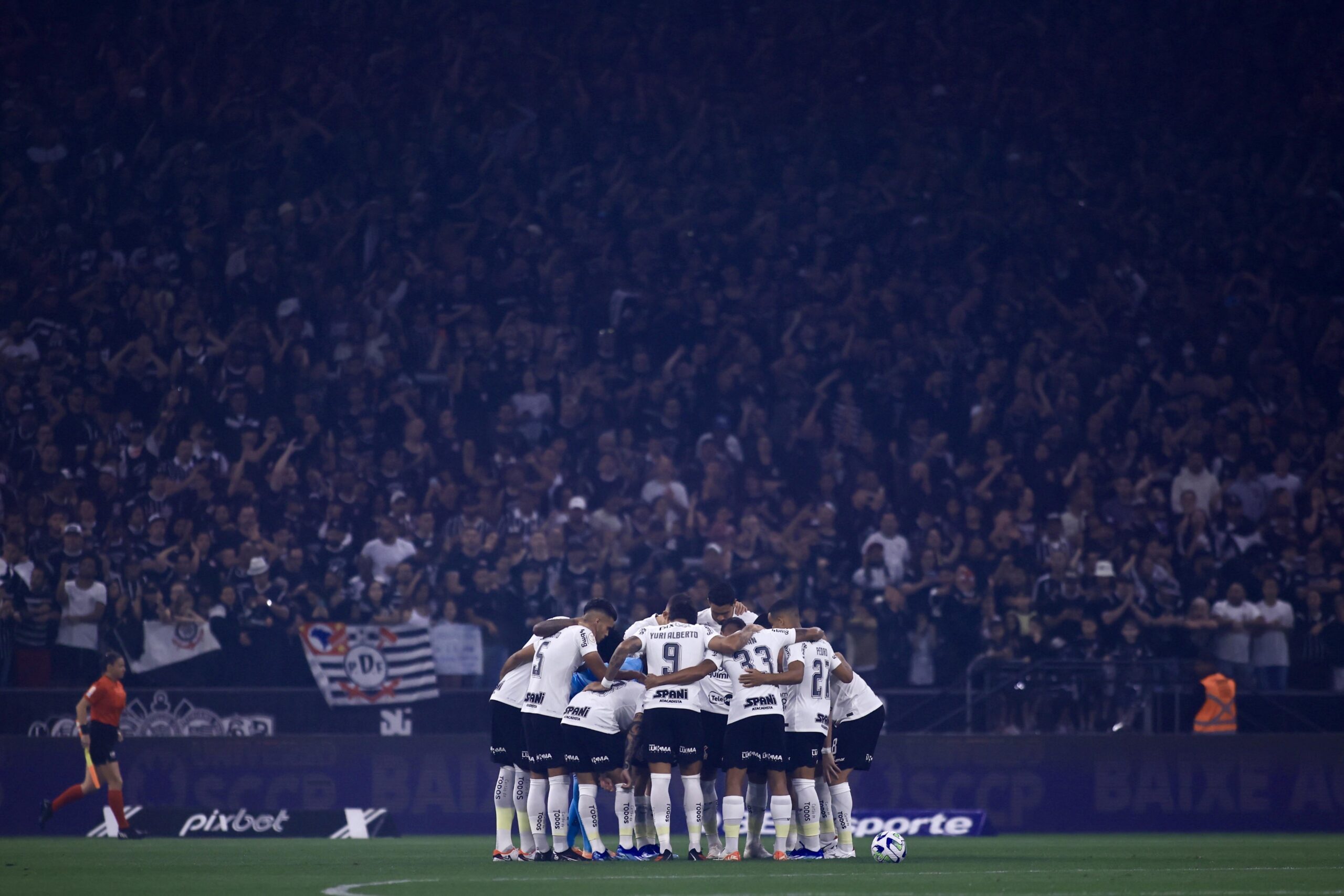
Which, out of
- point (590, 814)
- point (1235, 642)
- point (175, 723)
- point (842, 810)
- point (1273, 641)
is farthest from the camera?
point (1235, 642)

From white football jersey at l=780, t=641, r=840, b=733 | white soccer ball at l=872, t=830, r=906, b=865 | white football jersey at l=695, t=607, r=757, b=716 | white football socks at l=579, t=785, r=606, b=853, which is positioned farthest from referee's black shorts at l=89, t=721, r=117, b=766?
white soccer ball at l=872, t=830, r=906, b=865

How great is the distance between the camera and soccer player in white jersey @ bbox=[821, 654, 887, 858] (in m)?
16.7

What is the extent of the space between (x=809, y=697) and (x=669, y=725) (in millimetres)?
1334

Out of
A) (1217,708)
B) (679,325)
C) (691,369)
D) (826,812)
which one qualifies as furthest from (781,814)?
(679,325)

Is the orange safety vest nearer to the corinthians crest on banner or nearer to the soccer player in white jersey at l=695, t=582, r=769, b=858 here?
the soccer player in white jersey at l=695, t=582, r=769, b=858

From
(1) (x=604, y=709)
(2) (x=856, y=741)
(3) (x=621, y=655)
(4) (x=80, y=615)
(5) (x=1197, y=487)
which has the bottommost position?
(2) (x=856, y=741)

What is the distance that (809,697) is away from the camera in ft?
53.1

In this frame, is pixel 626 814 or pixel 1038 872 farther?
pixel 626 814

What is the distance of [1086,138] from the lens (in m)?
30.4

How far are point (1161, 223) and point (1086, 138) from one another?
2.07 meters

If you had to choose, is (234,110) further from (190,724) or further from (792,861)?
(792,861)

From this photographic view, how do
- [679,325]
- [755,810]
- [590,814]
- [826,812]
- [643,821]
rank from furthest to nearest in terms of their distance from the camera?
1. [679,325]
2. [826,812]
3. [643,821]
4. [755,810]
5. [590,814]

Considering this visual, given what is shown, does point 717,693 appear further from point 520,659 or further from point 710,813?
point 520,659

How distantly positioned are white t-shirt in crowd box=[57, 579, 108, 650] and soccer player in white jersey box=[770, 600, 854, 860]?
938cm
